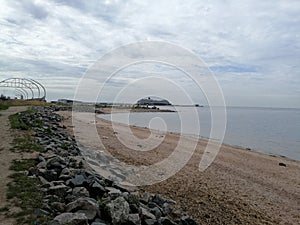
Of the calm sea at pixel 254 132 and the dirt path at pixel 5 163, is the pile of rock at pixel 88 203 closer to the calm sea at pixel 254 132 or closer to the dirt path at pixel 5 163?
the dirt path at pixel 5 163

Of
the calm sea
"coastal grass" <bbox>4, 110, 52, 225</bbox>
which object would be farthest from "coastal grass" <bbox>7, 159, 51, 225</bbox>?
the calm sea

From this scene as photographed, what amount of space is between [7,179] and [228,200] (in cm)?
621

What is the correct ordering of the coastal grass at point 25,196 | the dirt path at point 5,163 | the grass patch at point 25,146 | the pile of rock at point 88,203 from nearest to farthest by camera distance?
the coastal grass at point 25,196
the dirt path at point 5,163
the pile of rock at point 88,203
the grass patch at point 25,146

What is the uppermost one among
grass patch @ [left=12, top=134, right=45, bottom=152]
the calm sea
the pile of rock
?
grass patch @ [left=12, top=134, right=45, bottom=152]

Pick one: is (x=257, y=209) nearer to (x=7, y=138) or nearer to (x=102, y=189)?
(x=102, y=189)

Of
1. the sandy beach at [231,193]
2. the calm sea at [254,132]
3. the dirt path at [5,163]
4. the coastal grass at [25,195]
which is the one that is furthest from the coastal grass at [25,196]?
the calm sea at [254,132]

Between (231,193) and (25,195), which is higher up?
(25,195)

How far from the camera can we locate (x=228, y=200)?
9102 mm

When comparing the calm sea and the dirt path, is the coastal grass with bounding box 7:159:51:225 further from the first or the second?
the calm sea

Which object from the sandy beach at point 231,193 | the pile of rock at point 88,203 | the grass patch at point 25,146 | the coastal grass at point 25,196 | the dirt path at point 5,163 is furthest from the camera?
the grass patch at point 25,146

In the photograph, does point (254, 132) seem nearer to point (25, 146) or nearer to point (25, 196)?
point (25, 146)

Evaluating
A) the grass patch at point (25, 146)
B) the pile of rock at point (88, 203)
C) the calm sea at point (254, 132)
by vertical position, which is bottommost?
the calm sea at point (254, 132)

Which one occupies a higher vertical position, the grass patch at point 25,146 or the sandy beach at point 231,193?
Answer: the grass patch at point 25,146

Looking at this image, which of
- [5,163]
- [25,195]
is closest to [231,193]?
[25,195]
